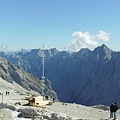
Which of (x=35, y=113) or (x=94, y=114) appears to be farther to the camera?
(x=94, y=114)

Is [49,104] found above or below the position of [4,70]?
below

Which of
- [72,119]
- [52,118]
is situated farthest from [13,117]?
[72,119]

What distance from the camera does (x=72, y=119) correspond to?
35.6m

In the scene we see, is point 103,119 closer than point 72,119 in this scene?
No

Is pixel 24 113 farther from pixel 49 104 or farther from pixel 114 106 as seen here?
pixel 49 104

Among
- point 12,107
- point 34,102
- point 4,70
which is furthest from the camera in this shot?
point 4,70

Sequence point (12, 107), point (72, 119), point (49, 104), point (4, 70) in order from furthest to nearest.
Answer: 1. point (4, 70)
2. point (49, 104)
3. point (12, 107)
4. point (72, 119)

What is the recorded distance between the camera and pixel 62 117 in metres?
35.7

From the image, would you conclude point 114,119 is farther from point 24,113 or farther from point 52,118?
point 24,113

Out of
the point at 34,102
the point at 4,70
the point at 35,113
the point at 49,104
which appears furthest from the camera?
the point at 4,70

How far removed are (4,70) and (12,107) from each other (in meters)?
159

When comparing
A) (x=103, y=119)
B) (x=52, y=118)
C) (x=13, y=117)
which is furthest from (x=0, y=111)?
(x=103, y=119)

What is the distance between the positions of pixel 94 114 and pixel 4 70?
160 m

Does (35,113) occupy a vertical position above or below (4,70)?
below
